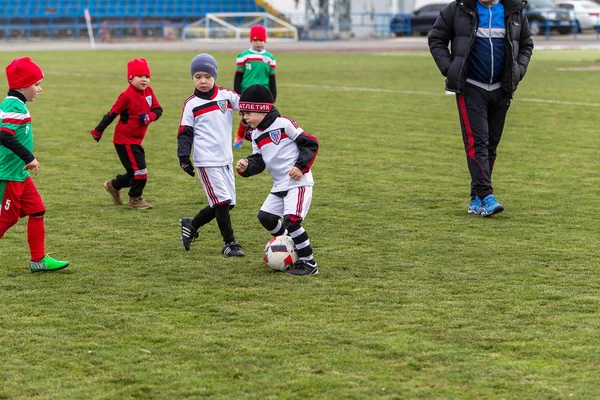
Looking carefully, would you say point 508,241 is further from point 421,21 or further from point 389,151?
point 421,21

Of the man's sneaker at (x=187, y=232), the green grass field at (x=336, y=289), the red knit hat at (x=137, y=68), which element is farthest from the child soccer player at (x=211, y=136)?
the red knit hat at (x=137, y=68)

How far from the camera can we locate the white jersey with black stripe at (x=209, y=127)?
7707 millimetres

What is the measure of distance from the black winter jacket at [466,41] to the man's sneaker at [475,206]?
1027mm

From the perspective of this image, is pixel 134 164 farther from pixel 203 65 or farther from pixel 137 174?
pixel 203 65

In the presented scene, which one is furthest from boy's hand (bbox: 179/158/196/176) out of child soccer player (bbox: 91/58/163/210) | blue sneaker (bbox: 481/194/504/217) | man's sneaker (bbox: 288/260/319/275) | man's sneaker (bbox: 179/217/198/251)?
blue sneaker (bbox: 481/194/504/217)

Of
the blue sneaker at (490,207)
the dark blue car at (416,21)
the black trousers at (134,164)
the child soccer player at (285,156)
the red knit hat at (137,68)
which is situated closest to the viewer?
the child soccer player at (285,156)

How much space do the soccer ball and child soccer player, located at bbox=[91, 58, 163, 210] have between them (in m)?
2.98

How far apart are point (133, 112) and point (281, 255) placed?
3281 mm

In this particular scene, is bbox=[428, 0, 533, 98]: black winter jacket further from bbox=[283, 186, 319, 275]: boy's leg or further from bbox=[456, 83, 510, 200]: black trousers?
bbox=[283, 186, 319, 275]: boy's leg

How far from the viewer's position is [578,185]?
10.6m

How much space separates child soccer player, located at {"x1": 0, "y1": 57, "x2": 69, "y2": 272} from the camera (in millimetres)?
6840

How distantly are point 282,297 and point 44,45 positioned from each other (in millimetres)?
43637

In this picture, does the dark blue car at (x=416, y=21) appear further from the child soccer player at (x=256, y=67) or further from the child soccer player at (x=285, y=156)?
the child soccer player at (x=285, y=156)

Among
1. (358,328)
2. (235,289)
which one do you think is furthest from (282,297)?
(358,328)
